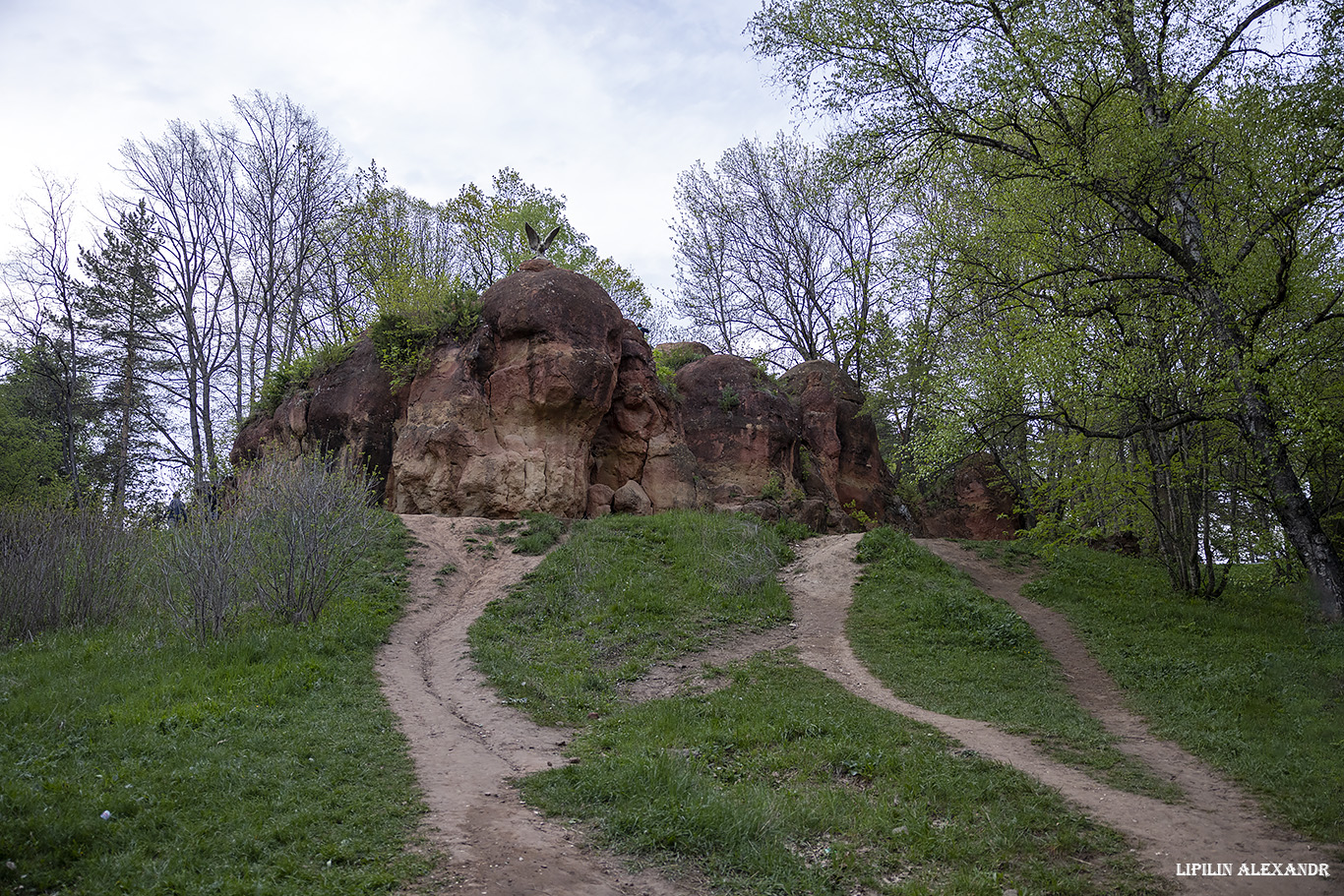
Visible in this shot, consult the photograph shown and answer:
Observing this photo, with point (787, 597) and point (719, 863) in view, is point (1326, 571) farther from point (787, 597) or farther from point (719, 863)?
point (719, 863)

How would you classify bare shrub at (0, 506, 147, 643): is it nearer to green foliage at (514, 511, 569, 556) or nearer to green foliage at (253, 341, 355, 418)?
green foliage at (514, 511, 569, 556)

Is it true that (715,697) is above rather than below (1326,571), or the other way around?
below

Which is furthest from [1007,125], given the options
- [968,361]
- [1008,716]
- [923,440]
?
[1008,716]

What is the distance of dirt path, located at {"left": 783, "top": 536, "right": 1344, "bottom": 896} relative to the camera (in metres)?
→ 5.21

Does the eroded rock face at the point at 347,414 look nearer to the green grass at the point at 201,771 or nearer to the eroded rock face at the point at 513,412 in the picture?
the eroded rock face at the point at 513,412

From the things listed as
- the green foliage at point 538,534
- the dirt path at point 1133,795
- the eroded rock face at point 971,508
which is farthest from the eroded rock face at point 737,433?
the dirt path at point 1133,795

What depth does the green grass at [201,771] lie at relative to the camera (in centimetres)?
436

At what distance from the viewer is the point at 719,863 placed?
513 cm

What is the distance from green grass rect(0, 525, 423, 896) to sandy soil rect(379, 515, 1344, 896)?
15.0 inches

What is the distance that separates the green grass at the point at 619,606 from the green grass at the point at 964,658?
1.95m

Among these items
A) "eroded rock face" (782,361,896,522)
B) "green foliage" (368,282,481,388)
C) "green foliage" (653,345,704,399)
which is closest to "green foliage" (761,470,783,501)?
"eroded rock face" (782,361,896,522)

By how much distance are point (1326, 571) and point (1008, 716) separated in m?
5.53

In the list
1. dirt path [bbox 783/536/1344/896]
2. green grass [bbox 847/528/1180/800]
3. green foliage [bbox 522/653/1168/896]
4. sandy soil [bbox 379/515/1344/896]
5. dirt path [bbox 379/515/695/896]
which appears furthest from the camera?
green grass [bbox 847/528/1180/800]

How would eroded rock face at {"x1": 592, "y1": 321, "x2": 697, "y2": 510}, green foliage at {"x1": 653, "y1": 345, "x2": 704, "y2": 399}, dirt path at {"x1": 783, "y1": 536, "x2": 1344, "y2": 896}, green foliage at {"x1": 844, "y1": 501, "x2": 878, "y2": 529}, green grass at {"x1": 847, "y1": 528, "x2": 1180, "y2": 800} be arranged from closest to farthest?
dirt path at {"x1": 783, "y1": 536, "x2": 1344, "y2": 896}
green grass at {"x1": 847, "y1": 528, "x2": 1180, "y2": 800}
eroded rock face at {"x1": 592, "y1": 321, "x2": 697, "y2": 510}
green foliage at {"x1": 844, "y1": 501, "x2": 878, "y2": 529}
green foliage at {"x1": 653, "y1": 345, "x2": 704, "y2": 399}
